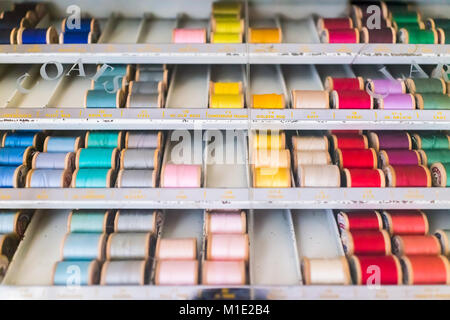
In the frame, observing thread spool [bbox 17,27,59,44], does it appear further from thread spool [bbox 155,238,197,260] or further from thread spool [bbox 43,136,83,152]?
thread spool [bbox 155,238,197,260]

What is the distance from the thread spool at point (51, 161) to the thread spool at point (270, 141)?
98cm

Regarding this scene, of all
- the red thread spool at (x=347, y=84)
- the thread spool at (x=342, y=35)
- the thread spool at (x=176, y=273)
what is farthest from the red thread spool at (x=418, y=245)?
the thread spool at (x=342, y=35)

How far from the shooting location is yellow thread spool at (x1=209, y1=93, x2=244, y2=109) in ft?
6.88

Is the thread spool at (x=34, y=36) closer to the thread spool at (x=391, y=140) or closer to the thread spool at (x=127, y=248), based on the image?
the thread spool at (x=127, y=248)

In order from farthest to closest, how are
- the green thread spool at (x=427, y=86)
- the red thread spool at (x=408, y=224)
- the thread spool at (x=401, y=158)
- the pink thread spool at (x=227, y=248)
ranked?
the green thread spool at (x=427, y=86), the thread spool at (x=401, y=158), the red thread spool at (x=408, y=224), the pink thread spool at (x=227, y=248)

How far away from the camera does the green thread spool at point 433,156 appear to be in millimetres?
2051

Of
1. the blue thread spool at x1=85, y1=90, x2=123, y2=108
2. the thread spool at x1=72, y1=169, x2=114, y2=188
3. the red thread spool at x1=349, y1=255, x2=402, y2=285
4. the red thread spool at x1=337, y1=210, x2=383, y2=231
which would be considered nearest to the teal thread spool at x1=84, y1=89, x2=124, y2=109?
the blue thread spool at x1=85, y1=90, x2=123, y2=108

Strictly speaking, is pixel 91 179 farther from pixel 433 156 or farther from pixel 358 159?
pixel 433 156

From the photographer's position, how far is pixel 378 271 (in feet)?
5.68

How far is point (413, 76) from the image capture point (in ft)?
7.86

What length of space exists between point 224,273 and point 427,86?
1509 mm

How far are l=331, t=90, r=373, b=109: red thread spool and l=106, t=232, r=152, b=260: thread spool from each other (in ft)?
3.99

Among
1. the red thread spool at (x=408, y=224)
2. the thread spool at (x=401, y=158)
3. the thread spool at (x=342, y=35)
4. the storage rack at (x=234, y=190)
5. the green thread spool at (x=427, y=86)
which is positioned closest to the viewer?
the storage rack at (x=234, y=190)
